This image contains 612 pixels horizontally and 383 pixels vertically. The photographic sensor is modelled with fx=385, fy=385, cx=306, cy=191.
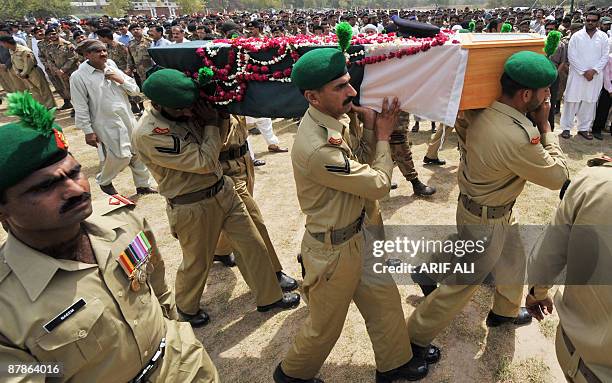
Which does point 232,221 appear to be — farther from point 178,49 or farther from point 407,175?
point 407,175

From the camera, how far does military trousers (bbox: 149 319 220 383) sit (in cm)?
168

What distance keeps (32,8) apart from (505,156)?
178 feet

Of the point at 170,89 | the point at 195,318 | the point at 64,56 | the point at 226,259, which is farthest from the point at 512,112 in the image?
the point at 64,56

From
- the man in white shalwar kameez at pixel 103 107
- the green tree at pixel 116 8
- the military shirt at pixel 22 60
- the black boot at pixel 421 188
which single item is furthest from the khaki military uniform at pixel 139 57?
the green tree at pixel 116 8

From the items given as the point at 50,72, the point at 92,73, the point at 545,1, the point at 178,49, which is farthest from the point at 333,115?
the point at 545,1

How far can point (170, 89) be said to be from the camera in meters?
2.39

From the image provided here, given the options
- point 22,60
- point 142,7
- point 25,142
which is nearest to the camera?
point 25,142

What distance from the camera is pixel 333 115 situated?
2129 millimetres

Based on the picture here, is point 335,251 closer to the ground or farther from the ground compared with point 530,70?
closer to the ground

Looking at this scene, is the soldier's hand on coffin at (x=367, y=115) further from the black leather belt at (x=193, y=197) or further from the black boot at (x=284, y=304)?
the black boot at (x=284, y=304)

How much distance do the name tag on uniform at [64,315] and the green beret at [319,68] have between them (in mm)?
1378

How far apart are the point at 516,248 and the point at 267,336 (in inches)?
75.7

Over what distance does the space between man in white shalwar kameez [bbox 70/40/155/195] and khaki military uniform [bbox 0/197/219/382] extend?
11.7ft

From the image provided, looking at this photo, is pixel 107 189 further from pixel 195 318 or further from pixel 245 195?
pixel 195 318
